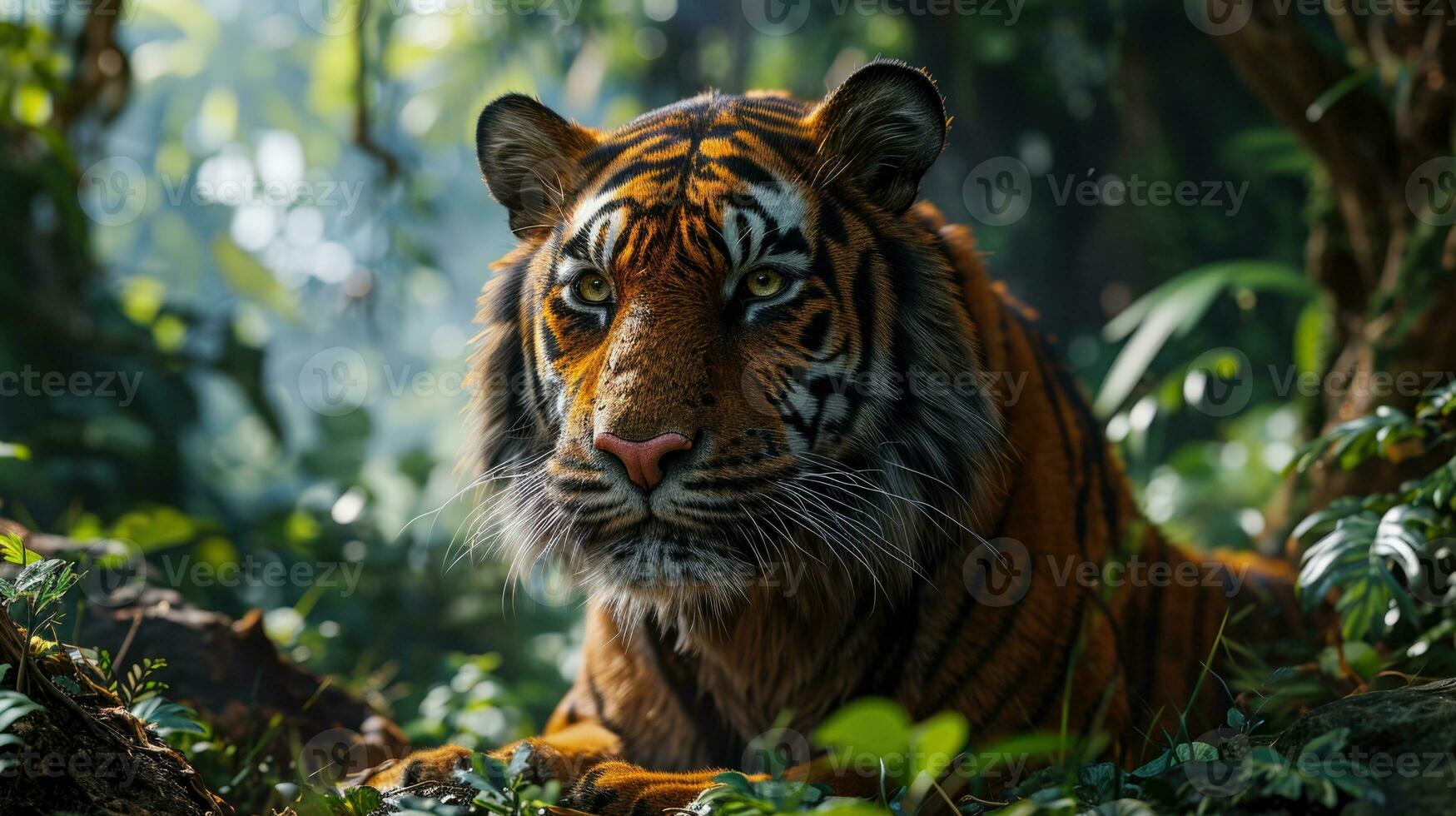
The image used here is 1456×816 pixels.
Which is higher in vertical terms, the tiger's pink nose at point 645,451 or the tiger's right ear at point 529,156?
the tiger's right ear at point 529,156

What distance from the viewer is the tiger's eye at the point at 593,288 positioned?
211 centimetres

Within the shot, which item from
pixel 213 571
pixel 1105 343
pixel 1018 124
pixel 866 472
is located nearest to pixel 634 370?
pixel 866 472

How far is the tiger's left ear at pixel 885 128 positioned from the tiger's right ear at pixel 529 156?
565 millimetres

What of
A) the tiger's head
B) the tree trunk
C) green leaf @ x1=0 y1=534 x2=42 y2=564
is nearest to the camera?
green leaf @ x1=0 y1=534 x2=42 y2=564

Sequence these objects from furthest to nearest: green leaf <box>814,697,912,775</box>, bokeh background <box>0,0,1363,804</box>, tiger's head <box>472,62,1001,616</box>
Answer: bokeh background <box>0,0,1363,804</box> → tiger's head <box>472,62,1001,616</box> → green leaf <box>814,697,912,775</box>

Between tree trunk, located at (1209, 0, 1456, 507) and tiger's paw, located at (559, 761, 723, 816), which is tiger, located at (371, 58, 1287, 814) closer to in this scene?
tiger's paw, located at (559, 761, 723, 816)

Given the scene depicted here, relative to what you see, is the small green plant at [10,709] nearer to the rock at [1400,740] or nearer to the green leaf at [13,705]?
the green leaf at [13,705]

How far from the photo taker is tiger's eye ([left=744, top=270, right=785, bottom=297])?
6.69ft

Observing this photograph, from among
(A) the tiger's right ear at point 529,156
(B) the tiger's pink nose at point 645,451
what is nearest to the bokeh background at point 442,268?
(A) the tiger's right ear at point 529,156

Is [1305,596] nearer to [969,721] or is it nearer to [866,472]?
[969,721]

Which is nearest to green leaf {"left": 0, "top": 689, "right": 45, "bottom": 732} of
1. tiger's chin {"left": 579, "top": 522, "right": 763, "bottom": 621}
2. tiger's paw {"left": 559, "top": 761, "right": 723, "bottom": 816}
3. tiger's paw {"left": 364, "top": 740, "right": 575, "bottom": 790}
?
tiger's paw {"left": 364, "top": 740, "right": 575, "bottom": 790}

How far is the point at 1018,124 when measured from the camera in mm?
6137

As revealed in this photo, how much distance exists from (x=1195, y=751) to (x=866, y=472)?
774 millimetres

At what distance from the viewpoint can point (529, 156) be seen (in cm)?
243
